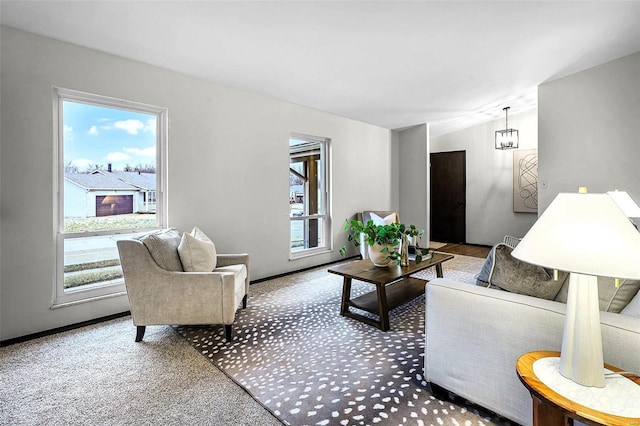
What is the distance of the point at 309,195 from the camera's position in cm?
498

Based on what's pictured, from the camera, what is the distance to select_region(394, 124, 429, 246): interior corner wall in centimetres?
603

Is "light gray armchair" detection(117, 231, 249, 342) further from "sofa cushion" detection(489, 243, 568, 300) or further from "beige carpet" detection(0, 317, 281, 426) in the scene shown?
"sofa cushion" detection(489, 243, 568, 300)

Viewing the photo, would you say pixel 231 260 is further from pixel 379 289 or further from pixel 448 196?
pixel 448 196

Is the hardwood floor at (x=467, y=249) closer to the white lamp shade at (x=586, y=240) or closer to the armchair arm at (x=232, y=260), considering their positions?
the armchair arm at (x=232, y=260)

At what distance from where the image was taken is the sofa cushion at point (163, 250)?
244 centimetres

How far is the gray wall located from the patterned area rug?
3.53 ft

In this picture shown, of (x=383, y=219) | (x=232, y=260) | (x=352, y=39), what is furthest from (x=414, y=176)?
(x=232, y=260)

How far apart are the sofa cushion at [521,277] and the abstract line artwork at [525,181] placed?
5175mm

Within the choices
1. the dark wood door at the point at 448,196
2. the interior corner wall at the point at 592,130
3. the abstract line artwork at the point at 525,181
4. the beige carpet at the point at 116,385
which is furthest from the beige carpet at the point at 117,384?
the dark wood door at the point at 448,196

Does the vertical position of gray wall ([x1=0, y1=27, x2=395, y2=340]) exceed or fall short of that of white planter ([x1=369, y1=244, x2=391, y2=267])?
it exceeds it

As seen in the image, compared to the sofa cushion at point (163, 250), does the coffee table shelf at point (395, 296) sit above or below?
below

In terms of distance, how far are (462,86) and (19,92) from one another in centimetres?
466

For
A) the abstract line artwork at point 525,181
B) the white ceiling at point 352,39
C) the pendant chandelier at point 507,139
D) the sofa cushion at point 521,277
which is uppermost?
the white ceiling at point 352,39

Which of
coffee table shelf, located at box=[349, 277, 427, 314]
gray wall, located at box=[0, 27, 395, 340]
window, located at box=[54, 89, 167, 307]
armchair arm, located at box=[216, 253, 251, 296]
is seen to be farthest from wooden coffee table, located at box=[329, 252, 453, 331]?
window, located at box=[54, 89, 167, 307]
